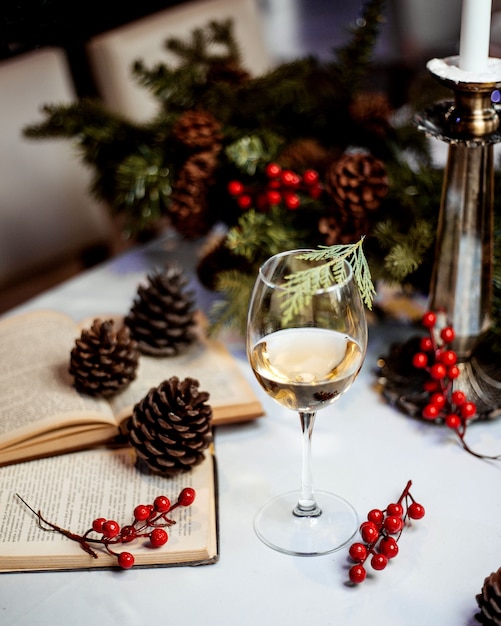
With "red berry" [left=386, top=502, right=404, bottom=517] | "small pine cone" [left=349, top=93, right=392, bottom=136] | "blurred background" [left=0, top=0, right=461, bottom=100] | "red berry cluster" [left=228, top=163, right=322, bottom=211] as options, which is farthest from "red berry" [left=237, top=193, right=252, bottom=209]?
"blurred background" [left=0, top=0, right=461, bottom=100]

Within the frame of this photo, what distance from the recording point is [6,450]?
0.82 metres

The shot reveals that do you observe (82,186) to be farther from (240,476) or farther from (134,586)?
(134,586)

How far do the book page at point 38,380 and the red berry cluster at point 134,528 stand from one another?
0.13 meters

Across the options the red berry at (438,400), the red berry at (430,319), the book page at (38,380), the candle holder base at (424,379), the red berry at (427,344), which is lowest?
the candle holder base at (424,379)

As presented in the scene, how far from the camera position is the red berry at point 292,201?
1038 millimetres

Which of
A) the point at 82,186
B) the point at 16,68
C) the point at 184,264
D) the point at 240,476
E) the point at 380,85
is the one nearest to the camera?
the point at 240,476

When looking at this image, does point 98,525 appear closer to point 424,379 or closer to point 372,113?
point 424,379

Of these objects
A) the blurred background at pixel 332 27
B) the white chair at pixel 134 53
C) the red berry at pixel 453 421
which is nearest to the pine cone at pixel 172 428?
the red berry at pixel 453 421

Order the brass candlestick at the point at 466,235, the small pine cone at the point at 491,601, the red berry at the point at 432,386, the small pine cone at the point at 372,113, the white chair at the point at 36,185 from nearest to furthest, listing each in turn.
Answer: the small pine cone at the point at 491,601
the brass candlestick at the point at 466,235
the red berry at the point at 432,386
the small pine cone at the point at 372,113
the white chair at the point at 36,185

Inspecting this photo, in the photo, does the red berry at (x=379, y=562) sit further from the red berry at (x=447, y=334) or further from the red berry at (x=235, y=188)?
the red berry at (x=235, y=188)

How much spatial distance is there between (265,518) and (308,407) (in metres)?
0.13

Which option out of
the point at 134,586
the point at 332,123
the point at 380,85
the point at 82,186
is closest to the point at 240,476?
the point at 134,586

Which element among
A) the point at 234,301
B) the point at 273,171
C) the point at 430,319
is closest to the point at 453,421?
the point at 430,319

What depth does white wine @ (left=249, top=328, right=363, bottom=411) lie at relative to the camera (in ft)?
2.24
